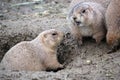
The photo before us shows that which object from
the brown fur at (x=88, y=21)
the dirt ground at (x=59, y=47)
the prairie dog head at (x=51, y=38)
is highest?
the brown fur at (x=88, y=21)

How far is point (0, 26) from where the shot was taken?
822 cm

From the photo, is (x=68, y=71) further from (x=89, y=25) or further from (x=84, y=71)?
(x=89, y=25)

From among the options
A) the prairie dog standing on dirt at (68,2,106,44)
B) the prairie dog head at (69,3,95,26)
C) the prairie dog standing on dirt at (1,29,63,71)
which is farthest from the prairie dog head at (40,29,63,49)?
the prairie dog head at (69,3,95,26)

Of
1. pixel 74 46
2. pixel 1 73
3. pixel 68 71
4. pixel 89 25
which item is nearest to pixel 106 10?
pixel 89 25

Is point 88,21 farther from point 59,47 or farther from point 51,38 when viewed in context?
point 59,47

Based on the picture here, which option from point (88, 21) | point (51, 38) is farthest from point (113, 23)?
point (51, 38)

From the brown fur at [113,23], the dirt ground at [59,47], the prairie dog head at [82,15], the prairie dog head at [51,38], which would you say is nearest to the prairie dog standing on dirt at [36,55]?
the prairie dog head at [51,38]

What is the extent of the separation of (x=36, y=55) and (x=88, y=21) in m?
1.09

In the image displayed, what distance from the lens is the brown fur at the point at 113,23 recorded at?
6527mm

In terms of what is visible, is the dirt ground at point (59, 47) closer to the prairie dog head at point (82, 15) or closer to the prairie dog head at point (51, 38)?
the prairie dog head at point (51, 38)

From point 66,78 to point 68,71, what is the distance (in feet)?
Answer: 1.22

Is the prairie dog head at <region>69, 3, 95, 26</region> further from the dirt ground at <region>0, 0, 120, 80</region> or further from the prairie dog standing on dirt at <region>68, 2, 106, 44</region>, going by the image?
the dirt ground at <region>0, 0, 120, 80</region>

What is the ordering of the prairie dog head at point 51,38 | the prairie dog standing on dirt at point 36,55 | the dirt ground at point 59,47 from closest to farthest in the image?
the dirt ground at point 59,47, the prairie dog standing on dirt at point 36,55, the prairie dog head at point 51,38

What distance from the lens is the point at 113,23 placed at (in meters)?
6.54
